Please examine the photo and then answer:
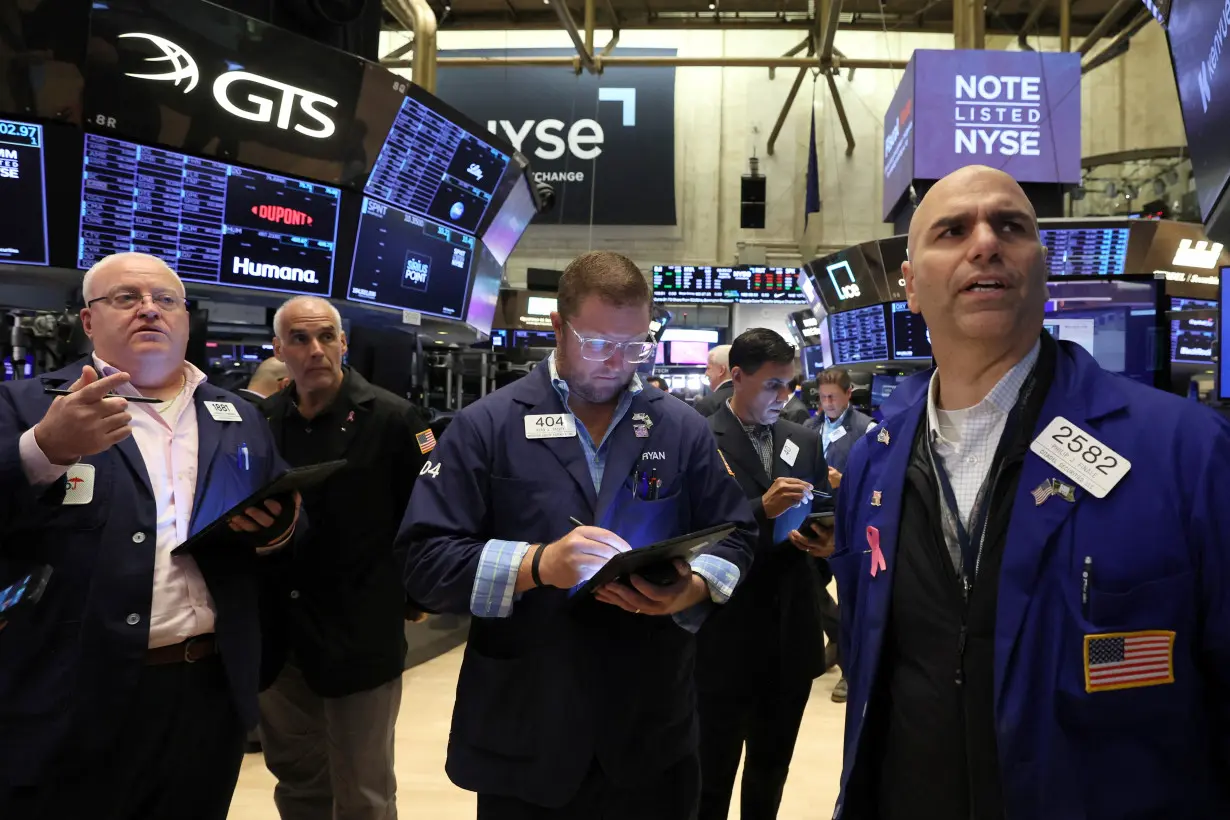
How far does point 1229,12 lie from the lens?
1.91 meters

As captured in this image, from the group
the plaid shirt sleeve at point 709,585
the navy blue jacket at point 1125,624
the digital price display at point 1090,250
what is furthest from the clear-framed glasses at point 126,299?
the digital price display at point 1090,250

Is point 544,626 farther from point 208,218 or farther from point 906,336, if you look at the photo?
point 906,336

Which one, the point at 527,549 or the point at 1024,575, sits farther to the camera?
the point at 527,549

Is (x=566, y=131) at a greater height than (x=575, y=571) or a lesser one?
greater

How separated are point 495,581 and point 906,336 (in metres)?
8.94

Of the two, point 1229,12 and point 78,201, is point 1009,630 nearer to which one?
point 1229,12

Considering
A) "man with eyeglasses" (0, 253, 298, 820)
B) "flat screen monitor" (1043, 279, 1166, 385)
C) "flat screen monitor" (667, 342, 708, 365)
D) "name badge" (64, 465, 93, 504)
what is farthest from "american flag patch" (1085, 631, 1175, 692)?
"flat screen monitor" (667, 342, 708, 365)

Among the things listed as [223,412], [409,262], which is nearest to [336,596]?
[223,412]

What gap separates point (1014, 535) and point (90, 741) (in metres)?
1.95

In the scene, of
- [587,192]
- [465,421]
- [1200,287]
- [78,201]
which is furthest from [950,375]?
[587,192]

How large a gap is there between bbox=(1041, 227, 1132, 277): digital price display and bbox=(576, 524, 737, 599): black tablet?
7357 millimetres

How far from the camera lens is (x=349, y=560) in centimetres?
292

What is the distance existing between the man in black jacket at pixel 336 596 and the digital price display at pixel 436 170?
90.6 inches

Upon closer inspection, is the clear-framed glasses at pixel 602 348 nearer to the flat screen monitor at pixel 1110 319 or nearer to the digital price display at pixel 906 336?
the flat screen monitor at pixel 1110 319
